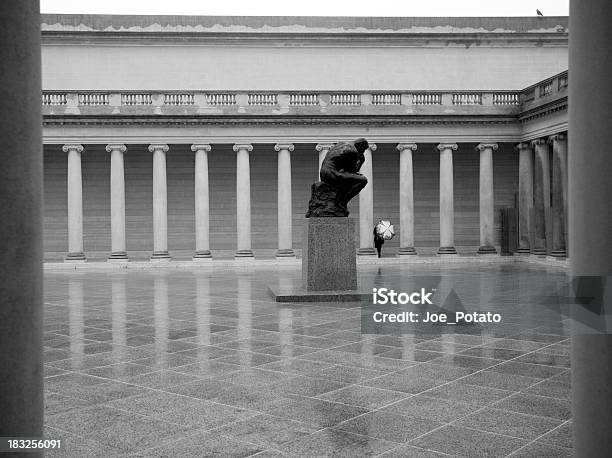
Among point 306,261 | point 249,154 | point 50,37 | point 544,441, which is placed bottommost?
point 544,441

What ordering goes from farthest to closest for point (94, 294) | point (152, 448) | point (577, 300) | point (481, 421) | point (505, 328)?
point (94, 294) < point (505, 328) < point (481, 421) < point (152, 448) < point (577, 300)

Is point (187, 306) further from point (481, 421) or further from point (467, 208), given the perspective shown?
point (467, 208)

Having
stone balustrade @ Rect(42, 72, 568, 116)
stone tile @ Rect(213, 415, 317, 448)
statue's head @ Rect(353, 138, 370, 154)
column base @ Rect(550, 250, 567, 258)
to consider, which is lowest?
stone tile @ Rect(213, 415, 317, 448)

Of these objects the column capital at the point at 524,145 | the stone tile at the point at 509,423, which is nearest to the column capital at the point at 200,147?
the column capital at the point at 524,145

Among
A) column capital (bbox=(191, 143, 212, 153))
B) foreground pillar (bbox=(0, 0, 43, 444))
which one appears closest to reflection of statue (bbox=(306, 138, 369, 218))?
foreground pillar (bbox=(0, 0, 43, 444))

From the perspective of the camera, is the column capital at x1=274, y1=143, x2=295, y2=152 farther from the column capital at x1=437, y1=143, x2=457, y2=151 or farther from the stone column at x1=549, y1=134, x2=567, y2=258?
the stone column at x1=549, y1=134, x2=567, y2=258

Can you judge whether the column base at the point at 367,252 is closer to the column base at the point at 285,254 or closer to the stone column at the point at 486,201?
the column base at the point at 285,254

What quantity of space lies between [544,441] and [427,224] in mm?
40908

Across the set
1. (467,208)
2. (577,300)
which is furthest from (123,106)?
(577,300)

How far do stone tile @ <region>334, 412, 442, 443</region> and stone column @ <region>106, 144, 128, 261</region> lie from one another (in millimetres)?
34454

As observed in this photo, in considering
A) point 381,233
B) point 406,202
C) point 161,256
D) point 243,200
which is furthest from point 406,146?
point 161,256

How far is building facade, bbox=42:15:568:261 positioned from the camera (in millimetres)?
41031

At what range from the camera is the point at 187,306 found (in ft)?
65.4

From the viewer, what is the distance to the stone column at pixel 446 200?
139 feet
